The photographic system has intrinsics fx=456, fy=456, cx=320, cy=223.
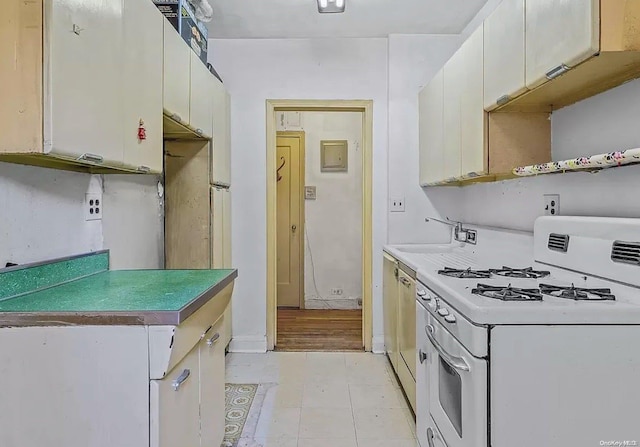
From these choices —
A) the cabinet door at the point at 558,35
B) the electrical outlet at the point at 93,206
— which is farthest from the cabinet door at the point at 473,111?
the electrical outlet at the point at 93,206

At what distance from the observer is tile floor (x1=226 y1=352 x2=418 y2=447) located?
7.47ft

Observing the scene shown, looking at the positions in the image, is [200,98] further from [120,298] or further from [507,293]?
[507,293]

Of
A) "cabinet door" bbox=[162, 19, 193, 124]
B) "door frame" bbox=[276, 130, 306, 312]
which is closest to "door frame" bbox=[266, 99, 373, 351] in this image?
"cabinet door" bbox=[162, 19, 193, 124]

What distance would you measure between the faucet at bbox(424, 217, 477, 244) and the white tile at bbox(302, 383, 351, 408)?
131 cm

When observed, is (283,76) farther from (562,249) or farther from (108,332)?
(108,332)

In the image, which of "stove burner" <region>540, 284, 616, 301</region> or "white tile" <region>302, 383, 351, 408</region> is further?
"white tile" <region>302, 383, 351, 408</region>

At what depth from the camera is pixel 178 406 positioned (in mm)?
1433

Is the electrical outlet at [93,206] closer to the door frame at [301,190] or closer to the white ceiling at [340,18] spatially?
the white ceiling at [340,18]

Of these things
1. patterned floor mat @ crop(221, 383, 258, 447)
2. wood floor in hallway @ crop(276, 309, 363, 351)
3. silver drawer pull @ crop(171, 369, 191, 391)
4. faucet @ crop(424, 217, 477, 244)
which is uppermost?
faucet @ crop(424, 217, 477, 244)

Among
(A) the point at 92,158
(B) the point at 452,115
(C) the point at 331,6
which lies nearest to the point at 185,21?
(C) the point at 331,6

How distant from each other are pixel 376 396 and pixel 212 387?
1.28 metres

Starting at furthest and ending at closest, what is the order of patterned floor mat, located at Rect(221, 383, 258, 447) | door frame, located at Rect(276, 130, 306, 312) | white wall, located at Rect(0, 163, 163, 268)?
door frame, located at Rect(276, 130, 306, 312)
patterned floor mat, located at Rect(221, 383, 258, 447)
white wall, located at Rect(0, 163, 163, 268)

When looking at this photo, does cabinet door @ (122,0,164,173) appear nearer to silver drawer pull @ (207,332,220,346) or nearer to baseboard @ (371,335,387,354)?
silver drawer pull @ (207,332,220,346)

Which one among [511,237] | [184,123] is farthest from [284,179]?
[511,237]
